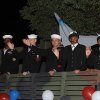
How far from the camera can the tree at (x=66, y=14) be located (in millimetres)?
15396

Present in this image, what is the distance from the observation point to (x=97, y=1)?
49.2 ft

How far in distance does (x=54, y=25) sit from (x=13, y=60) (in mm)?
5924

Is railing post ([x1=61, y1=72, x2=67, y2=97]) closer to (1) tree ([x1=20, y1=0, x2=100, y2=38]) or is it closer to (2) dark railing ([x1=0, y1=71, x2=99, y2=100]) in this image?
(2) dark railing ([x1=0, y1=71, x2=99, y2=100])

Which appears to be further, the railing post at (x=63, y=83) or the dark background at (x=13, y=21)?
the dark background at (x=13, y=21)

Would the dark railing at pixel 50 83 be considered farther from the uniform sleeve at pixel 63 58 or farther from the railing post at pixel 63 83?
the uniform sleeve at pixel 63 58

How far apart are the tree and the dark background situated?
4.48m

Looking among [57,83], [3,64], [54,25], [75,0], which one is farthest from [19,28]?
[57,83]

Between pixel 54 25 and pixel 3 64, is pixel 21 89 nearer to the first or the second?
pixel 3 64

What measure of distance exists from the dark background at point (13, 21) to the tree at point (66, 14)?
4480 millimetres

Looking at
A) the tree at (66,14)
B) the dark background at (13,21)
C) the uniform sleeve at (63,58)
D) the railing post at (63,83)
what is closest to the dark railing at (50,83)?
the railing post at (63,83)

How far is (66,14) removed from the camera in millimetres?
16219

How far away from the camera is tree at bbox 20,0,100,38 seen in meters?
15.4

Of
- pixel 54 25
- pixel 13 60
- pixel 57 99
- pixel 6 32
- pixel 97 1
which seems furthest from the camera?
pixel 6 32

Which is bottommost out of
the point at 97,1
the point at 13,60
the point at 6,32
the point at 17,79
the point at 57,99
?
the point at 57,99
